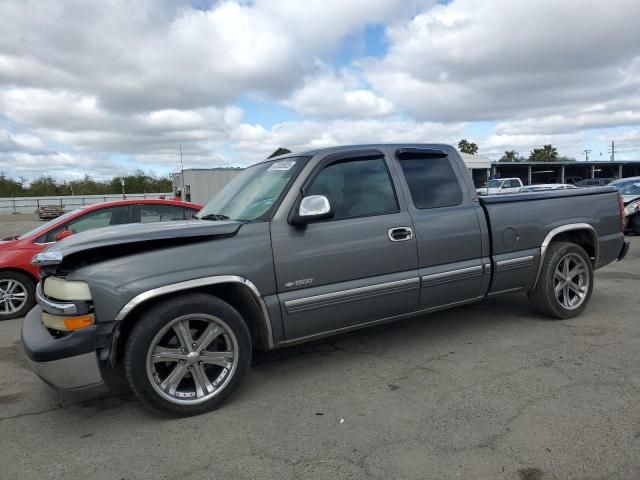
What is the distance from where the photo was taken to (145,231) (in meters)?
3.32

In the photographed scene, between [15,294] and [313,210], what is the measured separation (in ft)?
16.1

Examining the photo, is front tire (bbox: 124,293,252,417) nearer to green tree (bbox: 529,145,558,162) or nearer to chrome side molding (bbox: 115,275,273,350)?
chrome side molding (bbox: 115,275,273,350)

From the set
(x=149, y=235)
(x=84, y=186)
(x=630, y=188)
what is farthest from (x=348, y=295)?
(x=84, y=186)

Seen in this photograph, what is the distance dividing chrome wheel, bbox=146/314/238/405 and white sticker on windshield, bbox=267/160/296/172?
142cm

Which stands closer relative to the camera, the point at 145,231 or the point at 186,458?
the point at 186,458

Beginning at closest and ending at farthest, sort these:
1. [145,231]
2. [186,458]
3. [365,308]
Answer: [186,458], [145,231], [365,308]

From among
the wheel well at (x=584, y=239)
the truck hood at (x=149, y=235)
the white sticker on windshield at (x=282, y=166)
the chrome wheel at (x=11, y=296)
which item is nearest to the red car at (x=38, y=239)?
the chrome wheel at (x=11, y=296)

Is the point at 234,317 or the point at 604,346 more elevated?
the point at 234,317

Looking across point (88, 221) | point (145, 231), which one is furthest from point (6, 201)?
point (145, 231)

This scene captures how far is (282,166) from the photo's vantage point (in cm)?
414

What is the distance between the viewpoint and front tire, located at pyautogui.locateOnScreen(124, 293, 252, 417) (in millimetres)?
3090

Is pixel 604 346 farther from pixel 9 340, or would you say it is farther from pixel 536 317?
pixel 9 340

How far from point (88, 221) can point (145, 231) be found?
153 inches

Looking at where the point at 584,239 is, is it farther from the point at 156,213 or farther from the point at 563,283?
the point at 156,213
